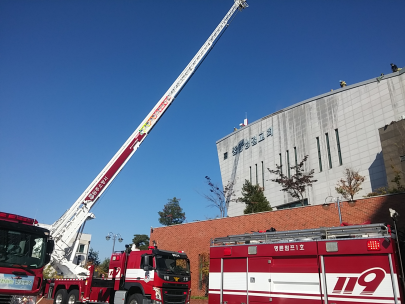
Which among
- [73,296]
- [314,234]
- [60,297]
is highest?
[314,234]

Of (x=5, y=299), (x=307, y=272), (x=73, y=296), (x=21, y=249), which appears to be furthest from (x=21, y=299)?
(x=307, y=272)

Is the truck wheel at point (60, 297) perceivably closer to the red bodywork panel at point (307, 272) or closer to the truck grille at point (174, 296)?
the truck grille at point (174, 296)

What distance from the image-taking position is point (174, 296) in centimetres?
1234

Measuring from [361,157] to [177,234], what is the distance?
851 inches

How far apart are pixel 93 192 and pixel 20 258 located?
12.5m

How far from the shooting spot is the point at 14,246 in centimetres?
852

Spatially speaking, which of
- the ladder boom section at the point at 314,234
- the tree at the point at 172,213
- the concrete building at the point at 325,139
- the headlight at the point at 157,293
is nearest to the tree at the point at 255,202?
the concrete building at the point at 325,139

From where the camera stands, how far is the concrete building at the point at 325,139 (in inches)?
1297

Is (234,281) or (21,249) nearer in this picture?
(21,249)

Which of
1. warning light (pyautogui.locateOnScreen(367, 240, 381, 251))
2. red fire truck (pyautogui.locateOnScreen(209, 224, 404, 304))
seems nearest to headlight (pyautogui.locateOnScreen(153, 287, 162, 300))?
red fire truck (pyautogui.locateOnScreen(209, 224, 404, 304))

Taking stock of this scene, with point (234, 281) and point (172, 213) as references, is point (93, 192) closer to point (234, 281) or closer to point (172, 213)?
point (234, 281)

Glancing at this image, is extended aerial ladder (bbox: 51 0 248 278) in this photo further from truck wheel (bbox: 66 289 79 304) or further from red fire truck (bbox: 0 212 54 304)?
red fire truck (bbox: 0 212 54 304)

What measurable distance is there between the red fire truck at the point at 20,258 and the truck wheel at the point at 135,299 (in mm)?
4414

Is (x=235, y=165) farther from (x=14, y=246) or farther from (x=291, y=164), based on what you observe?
(x=14, y=246)
